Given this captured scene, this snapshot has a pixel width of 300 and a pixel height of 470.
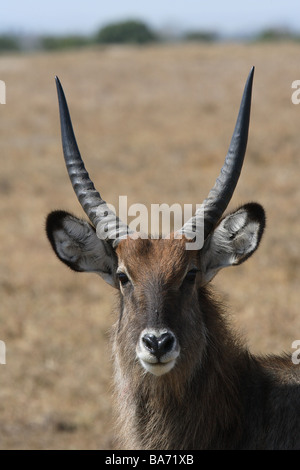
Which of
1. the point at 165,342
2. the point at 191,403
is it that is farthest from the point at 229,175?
the point at 191,403

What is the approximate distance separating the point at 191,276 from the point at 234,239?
0.44 meters

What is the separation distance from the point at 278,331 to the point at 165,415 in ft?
17.9

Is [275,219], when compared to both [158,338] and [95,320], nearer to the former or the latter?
[95,320]

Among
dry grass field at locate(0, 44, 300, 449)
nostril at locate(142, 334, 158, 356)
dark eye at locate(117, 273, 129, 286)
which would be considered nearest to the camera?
nostril at locate(142, 334, 158, 356)

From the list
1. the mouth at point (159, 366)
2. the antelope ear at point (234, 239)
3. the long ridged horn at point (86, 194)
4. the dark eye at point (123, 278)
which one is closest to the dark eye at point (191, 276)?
the antelope ear at point (234, 239)

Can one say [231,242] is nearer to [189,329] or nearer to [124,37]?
[189,329]

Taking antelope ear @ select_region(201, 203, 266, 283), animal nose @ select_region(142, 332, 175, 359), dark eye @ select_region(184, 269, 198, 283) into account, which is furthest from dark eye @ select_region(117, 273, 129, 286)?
animal nose @ select_region(142, 332, 175, 359)

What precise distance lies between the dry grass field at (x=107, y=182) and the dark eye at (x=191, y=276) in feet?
1.99

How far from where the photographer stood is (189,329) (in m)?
4.99

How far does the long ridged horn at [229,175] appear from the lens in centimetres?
513

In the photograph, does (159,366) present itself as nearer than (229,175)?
Yes

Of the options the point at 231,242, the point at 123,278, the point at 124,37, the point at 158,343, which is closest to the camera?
the point at 158,343

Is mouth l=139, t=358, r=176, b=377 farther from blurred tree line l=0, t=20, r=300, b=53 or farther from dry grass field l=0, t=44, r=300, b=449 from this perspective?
blurred tree line l=0, t=20, r=300, b=53

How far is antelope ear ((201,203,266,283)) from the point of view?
5254 millimetres
